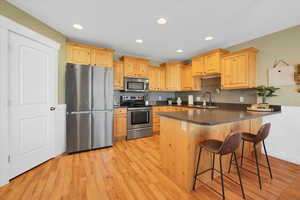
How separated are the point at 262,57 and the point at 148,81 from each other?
2899 millimetres

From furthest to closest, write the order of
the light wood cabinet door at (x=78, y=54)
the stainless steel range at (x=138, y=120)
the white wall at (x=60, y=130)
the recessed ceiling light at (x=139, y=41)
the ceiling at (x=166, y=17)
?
the stainless steel range at (x=138, y=120) < the recessed ceiling light at (x=139, y=41) < the light wood cabinet door at (x=78, y=54) < the white wall at (x=60, y=130) < the ceiling at (x=166, y=17)

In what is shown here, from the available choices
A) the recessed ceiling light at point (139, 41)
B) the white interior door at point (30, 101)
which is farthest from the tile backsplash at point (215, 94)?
the white interior door at point (30, 101)

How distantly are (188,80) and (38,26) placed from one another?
4.00 metres

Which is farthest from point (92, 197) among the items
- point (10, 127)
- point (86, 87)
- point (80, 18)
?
point (80, 18)

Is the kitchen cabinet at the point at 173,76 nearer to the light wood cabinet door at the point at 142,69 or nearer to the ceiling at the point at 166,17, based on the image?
the light wood cabinet door at the point at 142,69

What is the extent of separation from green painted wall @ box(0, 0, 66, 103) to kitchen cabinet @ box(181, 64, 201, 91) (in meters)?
3.58

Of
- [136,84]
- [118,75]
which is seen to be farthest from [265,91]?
[118,75]

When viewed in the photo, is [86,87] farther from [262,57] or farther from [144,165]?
[262,57]

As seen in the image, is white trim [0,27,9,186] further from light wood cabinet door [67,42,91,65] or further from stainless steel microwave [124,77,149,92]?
stainless steel microwave [124,77,149,92]

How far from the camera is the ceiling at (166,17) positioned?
69.2 inches

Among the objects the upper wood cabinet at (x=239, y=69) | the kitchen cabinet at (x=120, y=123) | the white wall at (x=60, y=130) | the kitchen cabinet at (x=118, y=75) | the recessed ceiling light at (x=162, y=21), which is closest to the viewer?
the recessed ceiling light at (x=162, y=21)

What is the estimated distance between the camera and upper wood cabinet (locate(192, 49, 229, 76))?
3.15m

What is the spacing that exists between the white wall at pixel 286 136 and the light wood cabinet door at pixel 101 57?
12.7 ft

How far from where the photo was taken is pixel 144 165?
218cm
